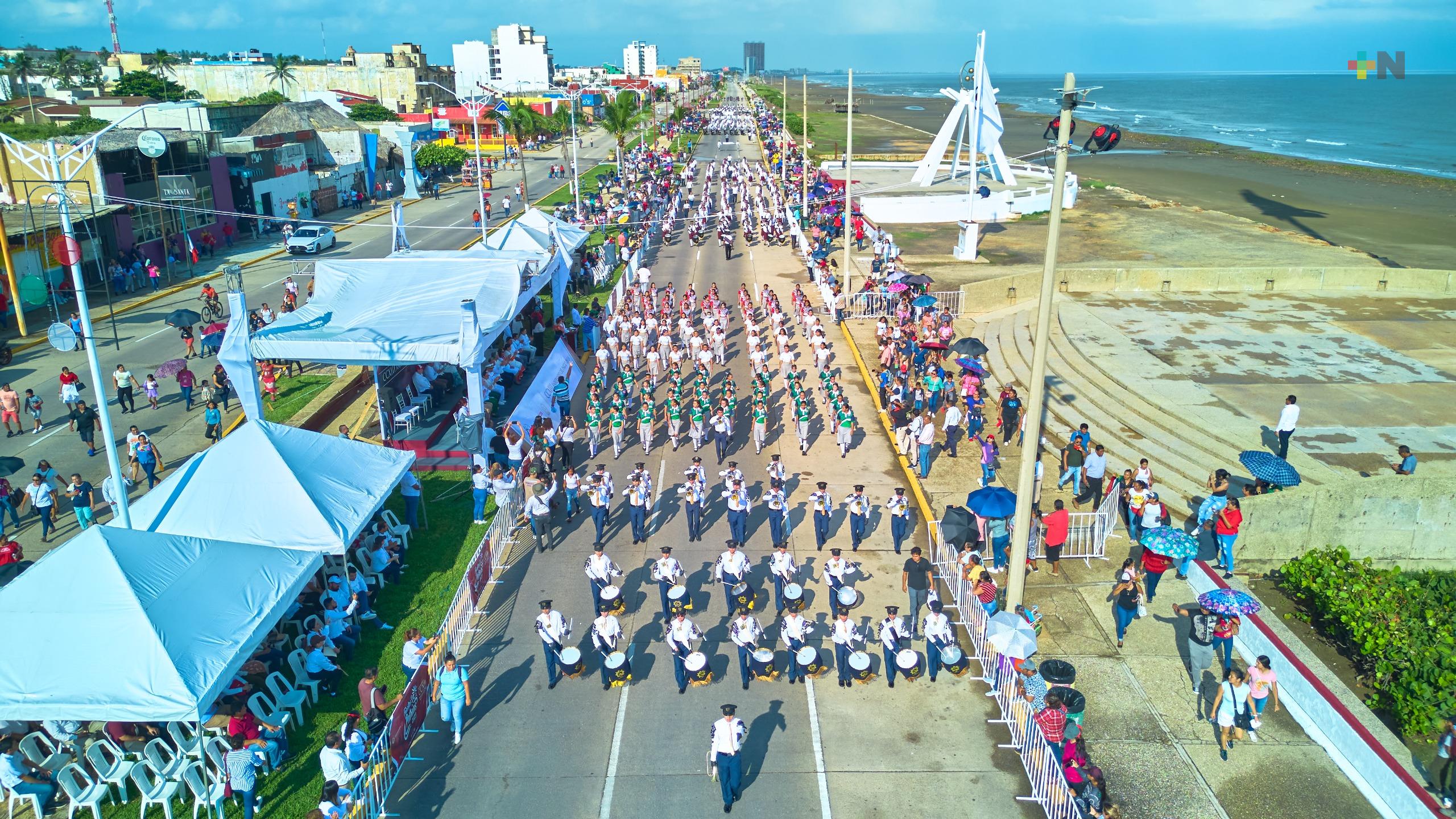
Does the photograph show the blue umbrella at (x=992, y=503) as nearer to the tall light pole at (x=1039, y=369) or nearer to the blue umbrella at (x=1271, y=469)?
the tall light pole at (x=1039, y=369)

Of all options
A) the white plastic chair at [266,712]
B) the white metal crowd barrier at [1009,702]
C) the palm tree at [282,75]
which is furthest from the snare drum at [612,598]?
the palm tree at [282,75]

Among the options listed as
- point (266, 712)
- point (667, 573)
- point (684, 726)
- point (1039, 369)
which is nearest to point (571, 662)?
point (684, 726)

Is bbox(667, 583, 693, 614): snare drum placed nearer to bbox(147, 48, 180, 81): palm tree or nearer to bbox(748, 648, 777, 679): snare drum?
bbox(748, 648, 777, 679): snare drum

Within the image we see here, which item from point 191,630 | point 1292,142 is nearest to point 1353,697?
point 191,630

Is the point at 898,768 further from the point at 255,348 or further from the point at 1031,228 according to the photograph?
the point at 1031,228

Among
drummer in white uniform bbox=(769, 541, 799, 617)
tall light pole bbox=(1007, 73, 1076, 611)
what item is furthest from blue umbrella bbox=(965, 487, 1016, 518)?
drummer in white uniform bbox=(769, 541, 799, 617)
